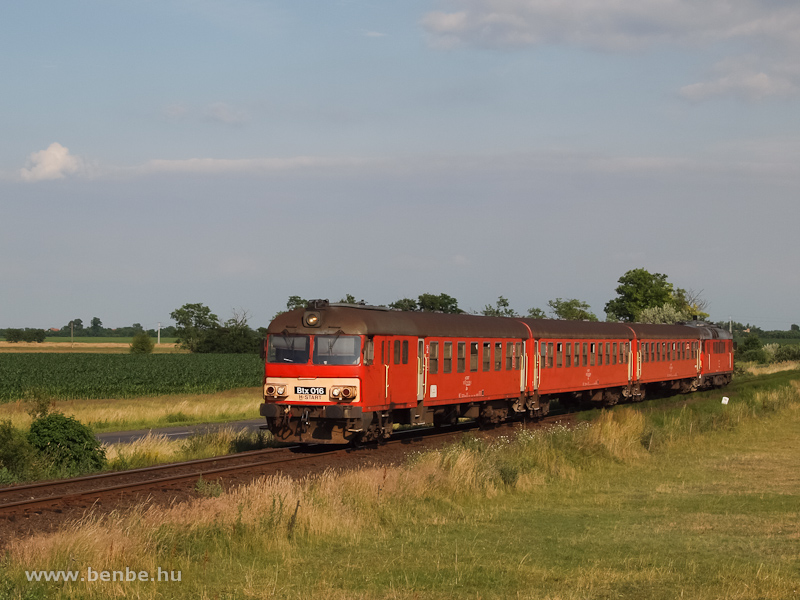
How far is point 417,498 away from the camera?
15438 mm

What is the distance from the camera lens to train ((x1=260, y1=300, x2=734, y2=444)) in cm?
2088

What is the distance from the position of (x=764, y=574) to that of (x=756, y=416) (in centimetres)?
2366

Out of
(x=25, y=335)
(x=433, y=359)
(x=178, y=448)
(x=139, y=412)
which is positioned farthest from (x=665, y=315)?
(x=25, y=335)

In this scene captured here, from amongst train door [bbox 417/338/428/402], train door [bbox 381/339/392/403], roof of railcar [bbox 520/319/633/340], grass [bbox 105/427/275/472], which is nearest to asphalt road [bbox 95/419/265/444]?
grass [bbox 105/427/275/472]

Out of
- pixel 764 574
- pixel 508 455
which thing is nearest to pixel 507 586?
pixel 764 574

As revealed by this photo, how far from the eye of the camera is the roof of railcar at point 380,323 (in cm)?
2105

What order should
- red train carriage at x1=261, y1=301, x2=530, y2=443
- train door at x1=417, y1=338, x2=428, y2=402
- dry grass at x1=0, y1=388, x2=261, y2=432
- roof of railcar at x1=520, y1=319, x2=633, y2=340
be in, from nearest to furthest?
red train carriage at x1=261, y1=301, x2=530, y2=443, train door at x1=417, y1=338, x2=428, y2=402, roof of railcar at x1=520, y1=319, x2=633, y2=340, dry grass at x1=0, y1=388, x2=261, y2=432

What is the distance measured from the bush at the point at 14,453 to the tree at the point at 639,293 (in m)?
96.6

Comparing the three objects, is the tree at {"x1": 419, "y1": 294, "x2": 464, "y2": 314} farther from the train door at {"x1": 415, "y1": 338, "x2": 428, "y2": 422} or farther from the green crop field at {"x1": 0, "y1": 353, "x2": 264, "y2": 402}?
the train door at {"x1": 415, "y1": 338, "x2": 428, "y2": 422}

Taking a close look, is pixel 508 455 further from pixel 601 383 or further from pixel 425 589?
pixel 601 383

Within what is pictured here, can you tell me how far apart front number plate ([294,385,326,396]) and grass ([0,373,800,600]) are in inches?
118

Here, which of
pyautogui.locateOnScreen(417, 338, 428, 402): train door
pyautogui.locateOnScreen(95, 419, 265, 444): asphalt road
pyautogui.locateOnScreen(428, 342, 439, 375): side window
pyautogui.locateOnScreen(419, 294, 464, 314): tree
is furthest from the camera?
pyautogui.locateOnScreen(419, 294, 464, 314): tree

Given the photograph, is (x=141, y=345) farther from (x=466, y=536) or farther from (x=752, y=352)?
(x=466, y=536)

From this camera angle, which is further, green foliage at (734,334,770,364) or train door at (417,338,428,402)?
green foliage at (734,334,770,364)
